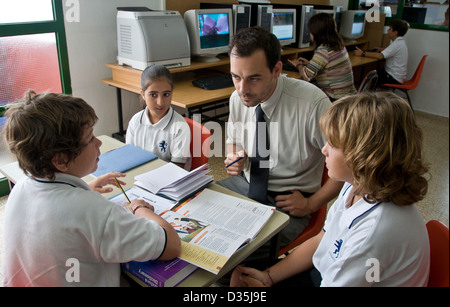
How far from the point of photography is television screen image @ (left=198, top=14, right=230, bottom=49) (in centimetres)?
311

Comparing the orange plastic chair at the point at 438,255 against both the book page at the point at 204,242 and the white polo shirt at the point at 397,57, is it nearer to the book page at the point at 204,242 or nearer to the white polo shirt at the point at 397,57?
the book page at the point at 204,242

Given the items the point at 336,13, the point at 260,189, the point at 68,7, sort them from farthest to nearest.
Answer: the point at 336,13, the point at 68,7, the point at 260,189

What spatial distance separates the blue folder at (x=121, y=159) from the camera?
1.48 m

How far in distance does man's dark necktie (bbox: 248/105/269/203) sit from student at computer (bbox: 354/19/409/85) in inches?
146

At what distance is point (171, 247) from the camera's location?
3.04ft

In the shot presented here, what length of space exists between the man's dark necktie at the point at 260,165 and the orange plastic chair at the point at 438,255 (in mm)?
722

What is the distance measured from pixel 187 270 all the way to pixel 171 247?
0.08m

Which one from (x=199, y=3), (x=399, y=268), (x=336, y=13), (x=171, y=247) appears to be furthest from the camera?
(x=336, y=13)

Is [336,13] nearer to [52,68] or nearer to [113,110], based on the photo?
[113,110]

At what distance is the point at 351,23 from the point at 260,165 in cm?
410

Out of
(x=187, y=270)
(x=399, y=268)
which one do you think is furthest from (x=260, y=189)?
(x=399, y=268)

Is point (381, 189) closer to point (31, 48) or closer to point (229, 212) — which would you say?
point (229, 212)

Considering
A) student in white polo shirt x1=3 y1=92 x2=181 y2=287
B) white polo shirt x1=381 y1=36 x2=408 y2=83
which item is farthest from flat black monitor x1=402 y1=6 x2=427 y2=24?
student in white polo shirt x1=3 y1=92 x2=181 y2=287

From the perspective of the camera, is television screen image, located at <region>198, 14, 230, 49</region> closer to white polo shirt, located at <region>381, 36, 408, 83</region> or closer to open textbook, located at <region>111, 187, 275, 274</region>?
open textbook, located at <region>111, 187, 275, 274</region>
